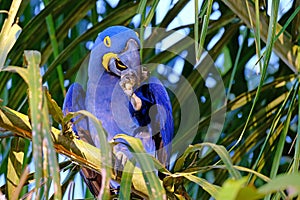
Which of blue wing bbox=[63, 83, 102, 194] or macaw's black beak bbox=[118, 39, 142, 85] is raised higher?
macaw's black beak bbox=[118, 39, 142, 85]

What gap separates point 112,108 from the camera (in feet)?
3.07

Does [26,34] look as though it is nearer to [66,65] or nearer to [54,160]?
[66,65]

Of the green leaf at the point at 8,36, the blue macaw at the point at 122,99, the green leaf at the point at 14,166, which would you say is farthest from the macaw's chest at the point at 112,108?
the green leaf at the point at 8,36

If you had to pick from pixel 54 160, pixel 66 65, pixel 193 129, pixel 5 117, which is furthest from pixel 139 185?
pixel 66 65

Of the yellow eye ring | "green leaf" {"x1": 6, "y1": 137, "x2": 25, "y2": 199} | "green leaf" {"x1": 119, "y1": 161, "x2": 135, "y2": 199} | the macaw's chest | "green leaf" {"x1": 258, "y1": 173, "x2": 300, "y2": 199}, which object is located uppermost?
the yellow eye ring

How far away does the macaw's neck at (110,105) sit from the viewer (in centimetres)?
93

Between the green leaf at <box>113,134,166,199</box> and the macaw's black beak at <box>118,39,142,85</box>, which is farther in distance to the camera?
the macaw's black beak at <box>118,39,142,85</box>

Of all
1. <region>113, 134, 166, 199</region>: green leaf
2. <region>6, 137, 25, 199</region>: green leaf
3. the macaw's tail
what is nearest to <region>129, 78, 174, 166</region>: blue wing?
the macaw's tail

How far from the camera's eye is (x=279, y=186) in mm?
210

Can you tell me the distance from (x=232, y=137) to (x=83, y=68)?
0.29 m

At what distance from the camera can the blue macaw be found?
924 millimetres

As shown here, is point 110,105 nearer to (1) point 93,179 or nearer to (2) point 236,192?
(1) point 93,179

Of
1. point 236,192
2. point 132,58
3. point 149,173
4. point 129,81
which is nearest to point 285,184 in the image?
point 236,192

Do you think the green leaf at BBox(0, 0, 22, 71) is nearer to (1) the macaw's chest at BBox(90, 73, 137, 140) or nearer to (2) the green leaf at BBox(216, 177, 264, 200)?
(2) the green leaf at BBox(216, 177, 264, 200)
